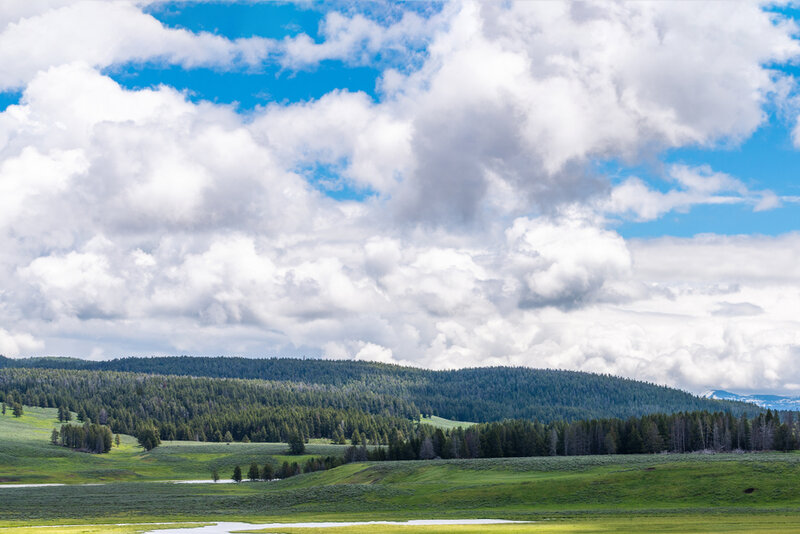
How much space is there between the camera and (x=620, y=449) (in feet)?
516

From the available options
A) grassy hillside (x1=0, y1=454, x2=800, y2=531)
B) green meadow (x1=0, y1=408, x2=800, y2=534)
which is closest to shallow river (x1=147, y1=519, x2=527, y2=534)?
green meadow (x1=0, y1=408, x2=800, y2=534)

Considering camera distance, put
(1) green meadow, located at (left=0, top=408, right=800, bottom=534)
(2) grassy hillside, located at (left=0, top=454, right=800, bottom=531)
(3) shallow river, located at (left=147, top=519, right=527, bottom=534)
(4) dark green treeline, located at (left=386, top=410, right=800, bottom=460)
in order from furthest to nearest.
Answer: (4) dark green treeline, located at (left=386, top=410, right=800, bottom=460) → (2) grassy hillside, located at (left=0, top=454, right=800, bottom=531) → (3) shallow river, located at (left=147, top=519, right=527, bottom=534) → (1) green meadow, located at (left=0, top=408, right=800, bottom=534)

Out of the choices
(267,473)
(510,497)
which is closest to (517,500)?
→ (510,497)

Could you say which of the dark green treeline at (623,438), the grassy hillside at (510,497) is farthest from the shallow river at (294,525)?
the dark green treeline at (623,438)

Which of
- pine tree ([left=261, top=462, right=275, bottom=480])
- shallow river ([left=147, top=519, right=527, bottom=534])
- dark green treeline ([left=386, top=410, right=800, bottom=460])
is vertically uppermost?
dark green treeline ([left=386, top=410, right=800, bottom=460])

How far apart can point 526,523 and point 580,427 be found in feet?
296

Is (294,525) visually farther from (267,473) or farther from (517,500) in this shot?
(267,473)

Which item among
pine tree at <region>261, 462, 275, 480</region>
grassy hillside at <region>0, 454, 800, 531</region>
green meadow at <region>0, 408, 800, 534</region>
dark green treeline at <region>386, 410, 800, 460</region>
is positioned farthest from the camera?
pine tree at <region>261, 462, 275, 480</region>

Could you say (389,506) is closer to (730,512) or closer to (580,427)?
(730,512)

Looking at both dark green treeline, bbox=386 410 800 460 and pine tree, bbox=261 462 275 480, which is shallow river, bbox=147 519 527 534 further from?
pine tree, bbox=261 462 275 480

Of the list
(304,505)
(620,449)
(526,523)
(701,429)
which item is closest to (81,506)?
(304,505)

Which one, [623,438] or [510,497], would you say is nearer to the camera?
[510,497]

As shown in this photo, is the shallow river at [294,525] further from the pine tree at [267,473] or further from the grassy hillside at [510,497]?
the pine tree at [267,473]

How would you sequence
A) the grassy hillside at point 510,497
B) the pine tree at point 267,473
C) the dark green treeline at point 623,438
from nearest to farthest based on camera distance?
the grassy hillside at point 510,497 < the dark green treeline at point 623,438 < the pine tree at point 267,473
